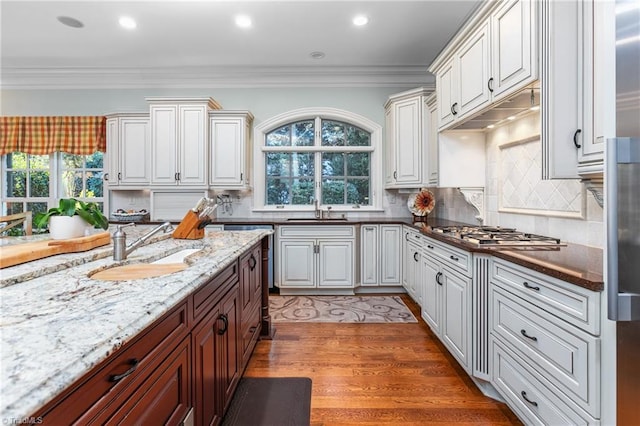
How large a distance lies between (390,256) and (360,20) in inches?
99.5

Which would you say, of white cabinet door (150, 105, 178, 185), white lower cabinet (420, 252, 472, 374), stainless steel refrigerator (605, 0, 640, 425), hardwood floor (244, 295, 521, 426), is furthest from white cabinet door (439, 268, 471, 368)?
white cabinet door (150, 105, 178, 185)

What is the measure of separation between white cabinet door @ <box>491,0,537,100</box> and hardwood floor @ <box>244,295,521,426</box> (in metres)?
1.81

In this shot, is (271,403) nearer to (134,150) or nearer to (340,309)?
(340,309)

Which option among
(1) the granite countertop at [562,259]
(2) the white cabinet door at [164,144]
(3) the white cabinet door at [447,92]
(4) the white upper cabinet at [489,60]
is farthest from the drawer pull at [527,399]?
(2) the white cabinet door at [164,144]

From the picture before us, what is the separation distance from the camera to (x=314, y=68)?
4.15 m

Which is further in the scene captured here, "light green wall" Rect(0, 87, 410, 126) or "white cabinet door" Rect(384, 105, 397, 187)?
"light green wall" Rect(0, 87, 410, 126)

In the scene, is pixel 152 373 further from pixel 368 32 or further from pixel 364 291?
pixel 368 32

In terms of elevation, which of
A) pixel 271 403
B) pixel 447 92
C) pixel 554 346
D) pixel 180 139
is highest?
pixel 447 92

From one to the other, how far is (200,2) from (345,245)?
9.13 feet

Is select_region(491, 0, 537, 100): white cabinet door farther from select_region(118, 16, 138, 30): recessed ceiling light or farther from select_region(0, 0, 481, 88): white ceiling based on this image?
select_region(118, 16, 138, 30): recessed ceiling light

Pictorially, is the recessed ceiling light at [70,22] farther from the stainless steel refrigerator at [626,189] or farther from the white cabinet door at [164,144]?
the stainless steel refrigerator at [626,189]

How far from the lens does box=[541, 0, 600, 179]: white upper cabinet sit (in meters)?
1.49

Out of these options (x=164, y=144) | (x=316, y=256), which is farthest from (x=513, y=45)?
(x=164, y=144)

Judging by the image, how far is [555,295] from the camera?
1.32m
